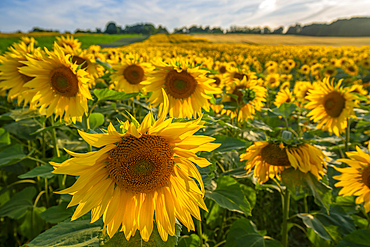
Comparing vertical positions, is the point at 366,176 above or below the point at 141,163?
below

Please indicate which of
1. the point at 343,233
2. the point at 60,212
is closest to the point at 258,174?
the point at 343,233

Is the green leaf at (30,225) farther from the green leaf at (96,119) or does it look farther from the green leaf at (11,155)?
Result: the green leaf at (96,119)

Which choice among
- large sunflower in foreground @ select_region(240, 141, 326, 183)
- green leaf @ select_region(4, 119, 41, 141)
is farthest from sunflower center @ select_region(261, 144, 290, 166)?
green leaf @ select_region(4, 119, 41, 141)

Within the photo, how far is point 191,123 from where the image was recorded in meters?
0.83

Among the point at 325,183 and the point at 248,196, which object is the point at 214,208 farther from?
the point at 325,183

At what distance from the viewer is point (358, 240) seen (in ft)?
4.75

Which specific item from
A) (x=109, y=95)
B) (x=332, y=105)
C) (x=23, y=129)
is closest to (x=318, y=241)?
(x=332, y=105)

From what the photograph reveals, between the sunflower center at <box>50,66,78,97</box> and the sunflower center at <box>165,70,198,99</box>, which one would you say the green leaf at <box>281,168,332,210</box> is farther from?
the sunflower center at <box>50,66,78,97</box>

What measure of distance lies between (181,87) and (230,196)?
105cm

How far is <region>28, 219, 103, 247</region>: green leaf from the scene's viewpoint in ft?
3.17

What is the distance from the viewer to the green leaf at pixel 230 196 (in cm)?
144

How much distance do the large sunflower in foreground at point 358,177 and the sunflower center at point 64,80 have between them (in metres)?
2.00

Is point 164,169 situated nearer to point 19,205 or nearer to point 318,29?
point 19,205

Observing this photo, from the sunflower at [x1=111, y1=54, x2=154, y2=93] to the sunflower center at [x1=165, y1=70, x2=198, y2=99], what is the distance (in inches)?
35.7
